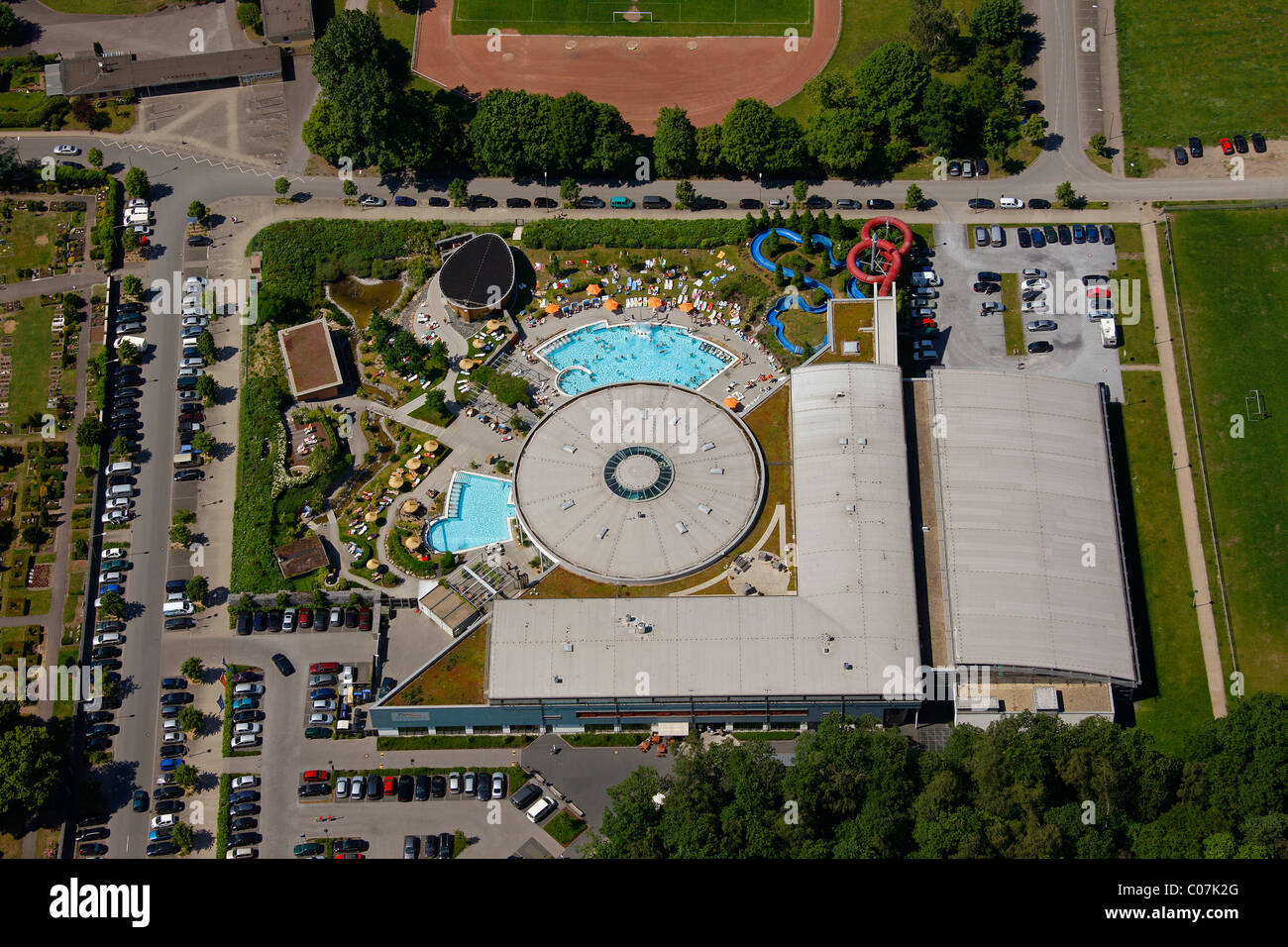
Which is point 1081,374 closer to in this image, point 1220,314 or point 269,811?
point 1220,314

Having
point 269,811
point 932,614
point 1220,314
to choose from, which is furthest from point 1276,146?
point 269,811

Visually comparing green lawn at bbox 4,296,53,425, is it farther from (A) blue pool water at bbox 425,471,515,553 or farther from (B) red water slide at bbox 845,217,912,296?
(B) red water slide at bbox 845,217,912,296

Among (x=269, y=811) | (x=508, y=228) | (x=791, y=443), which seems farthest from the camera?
(x=508, y=228)

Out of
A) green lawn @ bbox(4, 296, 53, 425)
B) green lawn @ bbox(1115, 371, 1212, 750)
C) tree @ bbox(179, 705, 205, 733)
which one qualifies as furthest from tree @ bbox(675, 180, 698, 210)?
tree @ bbox(179, 705, 205, 733)

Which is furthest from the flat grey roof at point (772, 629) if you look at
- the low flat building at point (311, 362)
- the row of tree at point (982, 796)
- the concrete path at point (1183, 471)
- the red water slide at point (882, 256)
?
the low flat building at point (311, 362)

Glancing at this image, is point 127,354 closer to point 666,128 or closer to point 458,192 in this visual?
point 458,192
